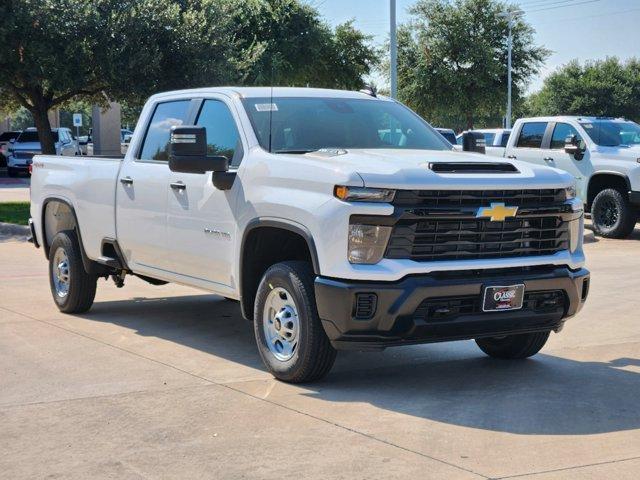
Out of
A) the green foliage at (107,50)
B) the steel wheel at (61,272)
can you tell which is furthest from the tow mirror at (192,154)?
the green foliage at (107,50)

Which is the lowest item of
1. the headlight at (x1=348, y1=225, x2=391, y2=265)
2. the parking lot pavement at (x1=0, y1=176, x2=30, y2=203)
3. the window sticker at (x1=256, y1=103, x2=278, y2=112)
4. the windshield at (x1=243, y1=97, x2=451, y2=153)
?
the parking lot pavement at (x1=0, y1=176, x2=30, y2=203)

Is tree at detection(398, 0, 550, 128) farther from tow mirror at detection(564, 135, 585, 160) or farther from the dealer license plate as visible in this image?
the dealer license plate

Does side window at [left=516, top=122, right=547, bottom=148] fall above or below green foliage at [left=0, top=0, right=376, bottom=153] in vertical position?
below

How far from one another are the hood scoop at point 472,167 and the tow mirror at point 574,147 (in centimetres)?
1064

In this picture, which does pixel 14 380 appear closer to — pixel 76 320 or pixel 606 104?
pixel 76 320

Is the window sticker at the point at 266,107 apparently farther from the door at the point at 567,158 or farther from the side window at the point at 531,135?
the side window at the point at 531,135

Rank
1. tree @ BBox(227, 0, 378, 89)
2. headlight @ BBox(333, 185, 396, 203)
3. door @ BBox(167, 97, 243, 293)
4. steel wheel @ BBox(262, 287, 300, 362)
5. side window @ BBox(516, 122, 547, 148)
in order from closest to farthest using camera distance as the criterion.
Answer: headlight @ BBox(333, 185, 396, 203) → steel wheel @ BBox(262, 287, 300, 362) → door @ BBox(167, 97, 243, 293) → side window @ BBox(516, 122, 547, 148) → tree @ BBox(227, 0, 378, 89)

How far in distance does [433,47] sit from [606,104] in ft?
78.3

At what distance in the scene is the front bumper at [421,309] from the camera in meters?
5.92

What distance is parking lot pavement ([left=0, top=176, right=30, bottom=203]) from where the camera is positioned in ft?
84.2

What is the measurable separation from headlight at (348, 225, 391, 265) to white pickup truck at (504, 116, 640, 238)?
11078 millimetres

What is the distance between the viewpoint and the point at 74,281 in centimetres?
909

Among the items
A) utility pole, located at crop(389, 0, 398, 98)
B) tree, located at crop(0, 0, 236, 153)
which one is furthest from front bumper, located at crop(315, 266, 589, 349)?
tree, located at crop(0, 0, 236, 153)

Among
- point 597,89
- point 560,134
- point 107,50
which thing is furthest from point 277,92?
point 597,89
